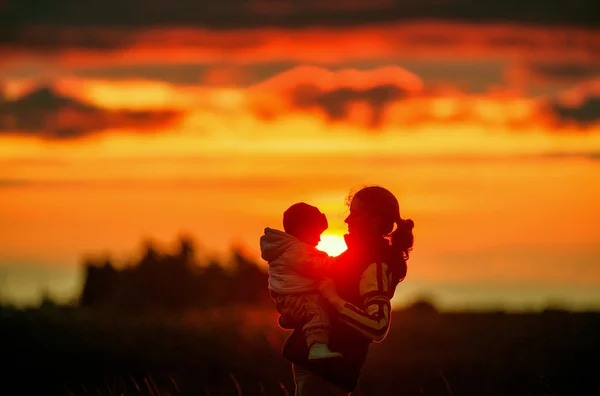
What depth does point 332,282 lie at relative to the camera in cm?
937

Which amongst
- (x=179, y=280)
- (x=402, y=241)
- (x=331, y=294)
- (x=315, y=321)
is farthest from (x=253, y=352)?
(x=331, y=294)

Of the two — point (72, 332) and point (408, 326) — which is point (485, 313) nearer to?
point (408, 326)

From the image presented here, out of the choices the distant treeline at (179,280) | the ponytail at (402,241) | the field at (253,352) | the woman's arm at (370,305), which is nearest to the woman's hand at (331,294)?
the woman's arm at (370,305)

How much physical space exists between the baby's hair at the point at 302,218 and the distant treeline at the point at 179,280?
28.8m

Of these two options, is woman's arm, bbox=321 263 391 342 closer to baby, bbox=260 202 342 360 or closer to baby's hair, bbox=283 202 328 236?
baby, bbox=260 202 342 360

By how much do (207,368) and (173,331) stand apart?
2.43m

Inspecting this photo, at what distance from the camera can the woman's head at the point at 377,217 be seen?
373 inches

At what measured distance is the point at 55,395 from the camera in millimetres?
19047

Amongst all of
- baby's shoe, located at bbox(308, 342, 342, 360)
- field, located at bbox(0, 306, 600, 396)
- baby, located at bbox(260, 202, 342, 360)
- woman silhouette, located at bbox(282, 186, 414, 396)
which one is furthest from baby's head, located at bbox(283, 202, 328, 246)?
field, located at bbox(0, 306, 600, 396)

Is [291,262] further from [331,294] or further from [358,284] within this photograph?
[358,284]

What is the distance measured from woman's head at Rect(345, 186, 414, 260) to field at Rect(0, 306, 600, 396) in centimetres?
975

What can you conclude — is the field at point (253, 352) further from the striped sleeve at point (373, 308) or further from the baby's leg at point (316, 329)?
the striped sleeve at point (373, 308)

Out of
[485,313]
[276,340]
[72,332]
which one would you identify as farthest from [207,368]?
[485,313]

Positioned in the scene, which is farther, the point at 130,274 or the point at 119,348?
the point at 130,274
